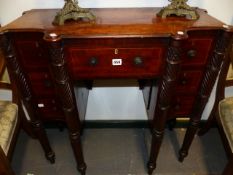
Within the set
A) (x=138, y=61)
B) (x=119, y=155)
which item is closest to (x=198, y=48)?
(x=138, y=61)

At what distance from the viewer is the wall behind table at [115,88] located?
120 centimetres

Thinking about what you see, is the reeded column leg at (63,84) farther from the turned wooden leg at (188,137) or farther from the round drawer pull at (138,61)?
the turned wooden leg at (188,137)

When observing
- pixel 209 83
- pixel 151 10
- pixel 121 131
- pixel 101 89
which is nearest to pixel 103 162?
pixel 121 131

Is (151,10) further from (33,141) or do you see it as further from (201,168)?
(33,141)

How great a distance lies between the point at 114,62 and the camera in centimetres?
90

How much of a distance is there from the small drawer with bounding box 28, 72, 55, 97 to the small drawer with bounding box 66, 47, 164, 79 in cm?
17

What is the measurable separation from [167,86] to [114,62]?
25 centimetres

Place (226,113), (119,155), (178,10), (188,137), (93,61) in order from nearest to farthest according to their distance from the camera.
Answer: (93,61), (178,10), (226,113), (188,137), (119,155)

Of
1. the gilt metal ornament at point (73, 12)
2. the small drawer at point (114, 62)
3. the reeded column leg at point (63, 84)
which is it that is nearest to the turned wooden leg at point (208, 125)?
the small drawer at point (114, 62)

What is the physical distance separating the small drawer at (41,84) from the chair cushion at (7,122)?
18cm

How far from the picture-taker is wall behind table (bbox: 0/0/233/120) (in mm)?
1197

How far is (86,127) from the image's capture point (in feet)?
5.67

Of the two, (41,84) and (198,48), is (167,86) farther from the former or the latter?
(41,84)

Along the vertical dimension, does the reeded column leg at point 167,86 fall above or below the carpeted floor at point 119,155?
above
